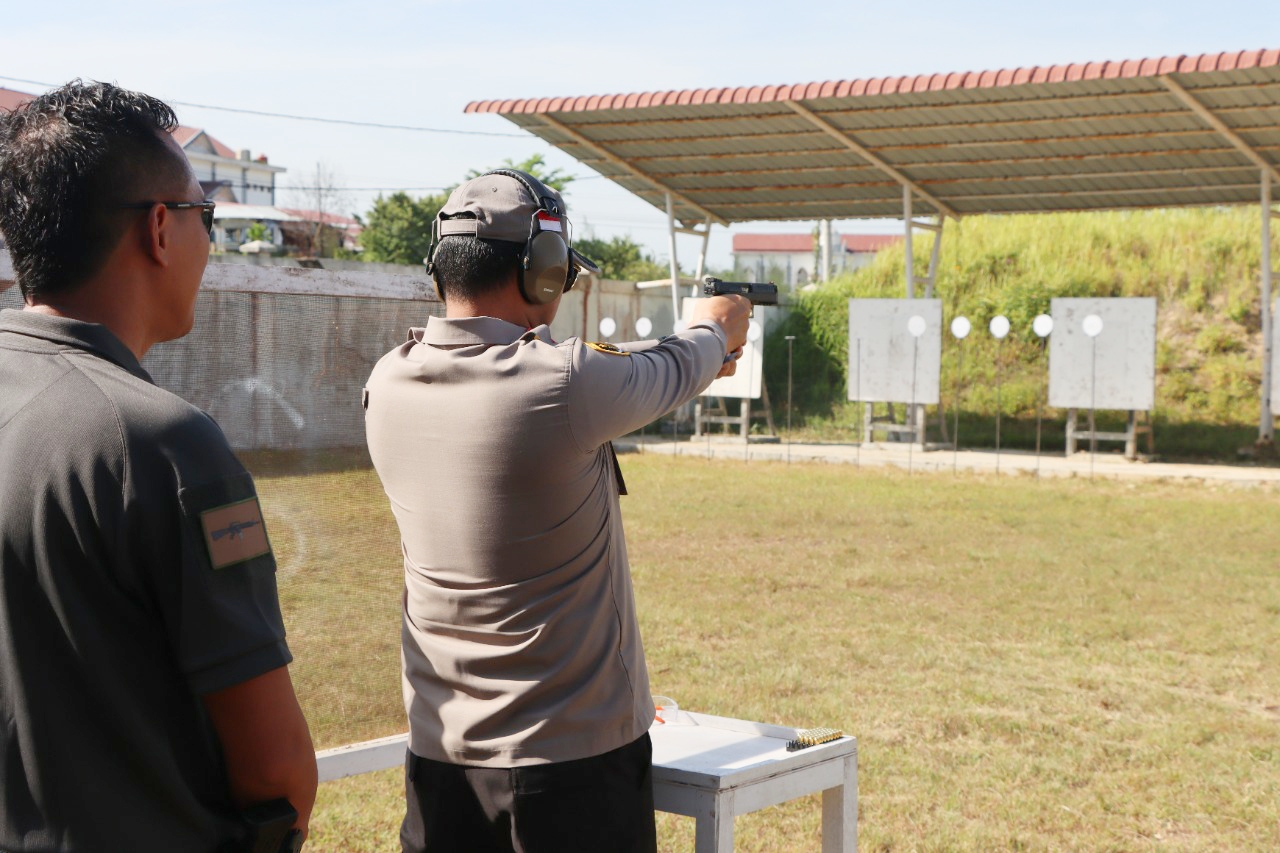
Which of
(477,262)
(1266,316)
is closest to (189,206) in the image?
(477,262)

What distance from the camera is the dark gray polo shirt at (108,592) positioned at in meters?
1.21

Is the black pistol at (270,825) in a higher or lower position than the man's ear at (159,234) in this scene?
lower

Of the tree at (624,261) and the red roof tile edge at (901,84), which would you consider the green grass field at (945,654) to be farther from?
the tree at (624,261)

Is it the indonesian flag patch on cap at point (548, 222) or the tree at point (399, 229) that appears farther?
the tree at point (399, 229)

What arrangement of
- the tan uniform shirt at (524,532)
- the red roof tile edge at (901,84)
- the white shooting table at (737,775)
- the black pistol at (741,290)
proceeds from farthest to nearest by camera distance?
the red roof tile edge at (901,84)
the black pistol at (741,290)
the white shooting table at (737,775)
the tan uniform shirt at (524,532)

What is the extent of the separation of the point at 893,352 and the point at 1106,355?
2.54 m

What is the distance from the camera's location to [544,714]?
1.79 metres

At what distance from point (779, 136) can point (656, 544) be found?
7345mm

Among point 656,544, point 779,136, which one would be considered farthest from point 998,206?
point 656,544

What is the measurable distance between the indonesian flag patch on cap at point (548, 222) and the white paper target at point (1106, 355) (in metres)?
13.2

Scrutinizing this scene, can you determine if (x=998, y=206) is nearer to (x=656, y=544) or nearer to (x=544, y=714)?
(x=656, y=544)

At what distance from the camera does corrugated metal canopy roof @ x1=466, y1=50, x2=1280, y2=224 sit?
Answer: 12023mm

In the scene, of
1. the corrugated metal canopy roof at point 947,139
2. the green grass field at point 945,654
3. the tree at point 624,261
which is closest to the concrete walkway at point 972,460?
the green grass field at point 945,654

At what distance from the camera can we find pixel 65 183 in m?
1.31
